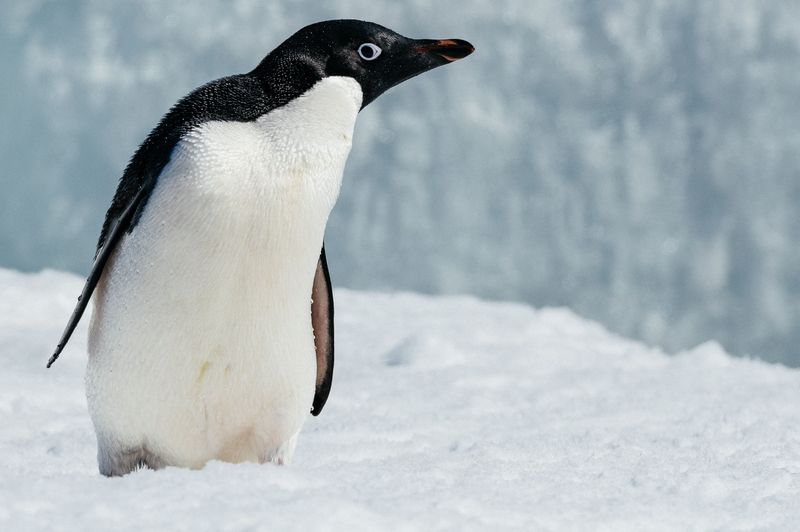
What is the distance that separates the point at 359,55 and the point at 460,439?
34.6 inches

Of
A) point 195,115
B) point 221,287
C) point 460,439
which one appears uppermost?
point 195,115

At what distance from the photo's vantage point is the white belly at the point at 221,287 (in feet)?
4.74

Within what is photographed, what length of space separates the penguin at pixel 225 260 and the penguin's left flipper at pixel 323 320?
0.51 feet

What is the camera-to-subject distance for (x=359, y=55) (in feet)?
5.24

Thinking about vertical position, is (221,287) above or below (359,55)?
below

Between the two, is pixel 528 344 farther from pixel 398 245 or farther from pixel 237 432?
pixel 398 245

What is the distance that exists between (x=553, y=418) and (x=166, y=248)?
122 cm

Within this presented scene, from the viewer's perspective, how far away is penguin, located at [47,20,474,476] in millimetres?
1447

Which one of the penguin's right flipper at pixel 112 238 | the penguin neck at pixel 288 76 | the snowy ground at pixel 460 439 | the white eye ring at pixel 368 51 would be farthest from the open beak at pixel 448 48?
the snowy ground at pixel 460 439

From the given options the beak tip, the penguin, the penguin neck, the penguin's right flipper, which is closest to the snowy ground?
the penguin

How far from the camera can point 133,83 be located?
289 inches

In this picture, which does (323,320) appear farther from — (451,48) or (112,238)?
(451,48)

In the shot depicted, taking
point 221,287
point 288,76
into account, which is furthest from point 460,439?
point 288,76

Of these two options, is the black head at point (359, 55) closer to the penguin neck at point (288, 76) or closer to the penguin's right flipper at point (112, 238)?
the penguin neck at point (288, 76)
